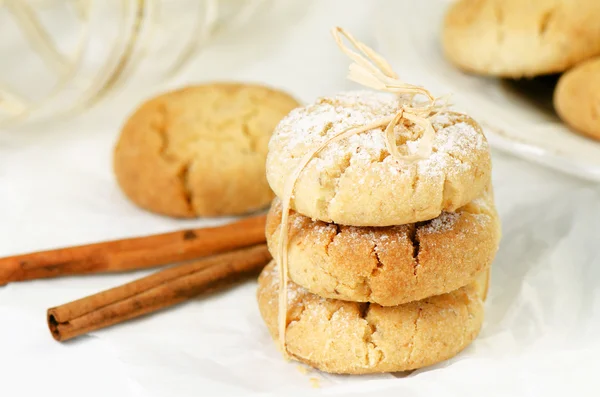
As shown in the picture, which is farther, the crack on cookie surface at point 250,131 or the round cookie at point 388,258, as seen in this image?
the crack on cookie surface at point 250,131

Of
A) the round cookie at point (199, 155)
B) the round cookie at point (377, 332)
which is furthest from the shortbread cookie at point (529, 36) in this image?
the round cookie at point (377, 332)

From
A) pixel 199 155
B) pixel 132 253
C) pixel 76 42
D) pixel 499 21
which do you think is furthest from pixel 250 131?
pixel 76 42

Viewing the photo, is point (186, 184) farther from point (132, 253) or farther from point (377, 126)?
point (377, 126)

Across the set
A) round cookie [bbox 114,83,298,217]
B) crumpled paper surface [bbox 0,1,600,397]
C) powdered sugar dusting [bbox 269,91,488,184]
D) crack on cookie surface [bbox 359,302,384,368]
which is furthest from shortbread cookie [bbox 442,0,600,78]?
crack on cookie surface [bbox 359,302,384,368]

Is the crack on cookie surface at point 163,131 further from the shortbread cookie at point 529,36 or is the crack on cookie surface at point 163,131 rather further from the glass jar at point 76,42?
the shortbread cookie at point 529,36

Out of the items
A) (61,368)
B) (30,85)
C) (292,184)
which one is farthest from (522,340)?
(30,85)

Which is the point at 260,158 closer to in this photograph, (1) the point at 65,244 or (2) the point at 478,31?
(1) the point at 65,244

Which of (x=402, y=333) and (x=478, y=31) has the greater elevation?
(x=478, y=31)
